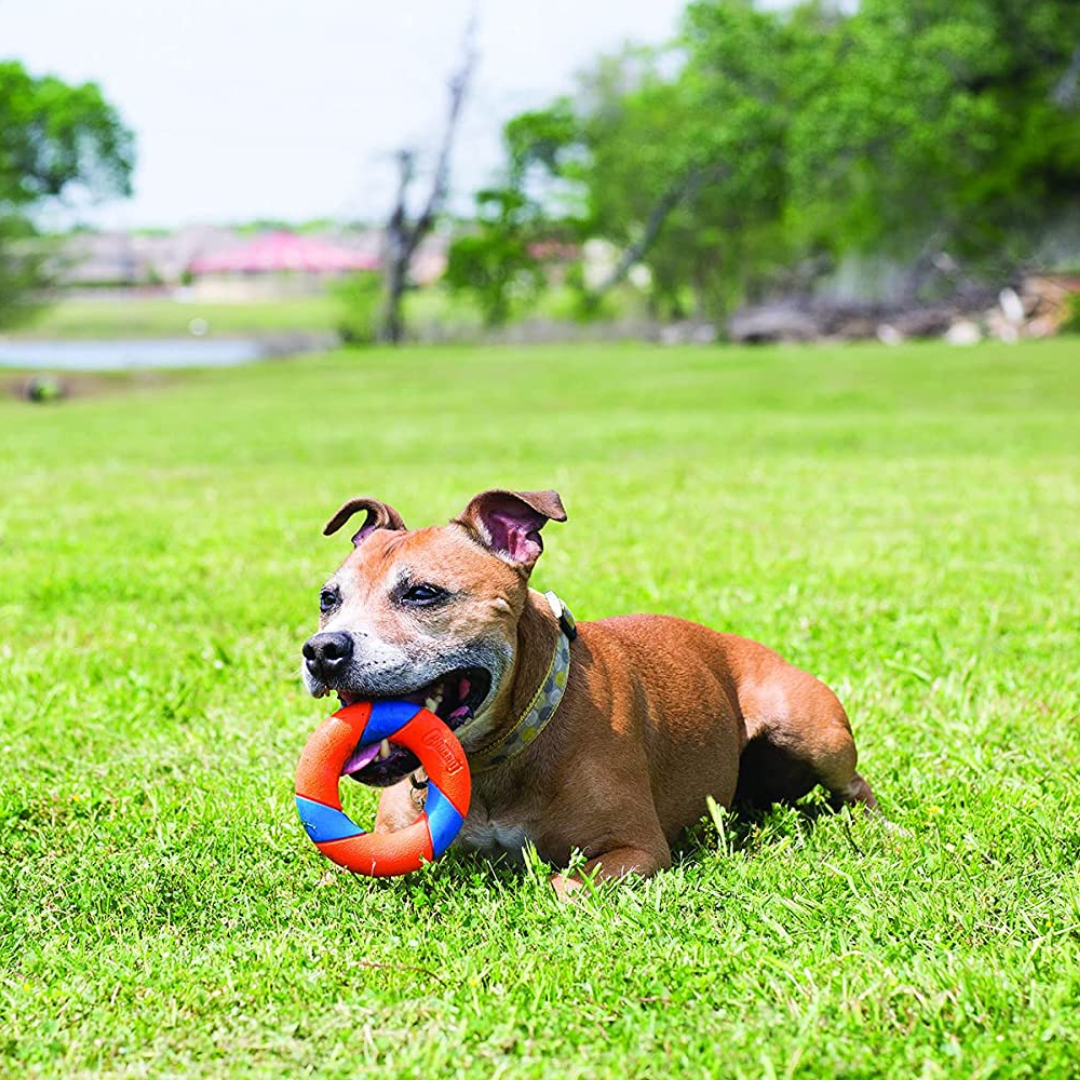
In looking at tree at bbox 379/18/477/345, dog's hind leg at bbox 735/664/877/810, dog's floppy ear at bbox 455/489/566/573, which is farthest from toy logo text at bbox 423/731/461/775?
tree at bbox 379/18/477/345

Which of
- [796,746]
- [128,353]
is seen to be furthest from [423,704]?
[128,353]

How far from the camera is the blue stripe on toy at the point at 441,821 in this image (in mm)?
3613

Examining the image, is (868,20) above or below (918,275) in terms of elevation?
above

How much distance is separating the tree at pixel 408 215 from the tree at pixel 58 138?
713 inches

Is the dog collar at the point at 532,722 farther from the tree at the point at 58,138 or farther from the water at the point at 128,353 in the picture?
the tree at the point at 58,138

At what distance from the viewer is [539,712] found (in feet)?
12.5

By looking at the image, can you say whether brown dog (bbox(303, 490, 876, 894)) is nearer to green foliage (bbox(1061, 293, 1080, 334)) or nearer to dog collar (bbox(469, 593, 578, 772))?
dog collar (bbox(469, 593, 578, 772))

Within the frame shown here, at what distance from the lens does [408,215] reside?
55031 mm

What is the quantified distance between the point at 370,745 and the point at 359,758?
0.05 m

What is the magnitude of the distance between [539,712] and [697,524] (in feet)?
18.9

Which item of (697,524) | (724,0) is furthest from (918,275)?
(697,524)

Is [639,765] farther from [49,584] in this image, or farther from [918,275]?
[918,275]

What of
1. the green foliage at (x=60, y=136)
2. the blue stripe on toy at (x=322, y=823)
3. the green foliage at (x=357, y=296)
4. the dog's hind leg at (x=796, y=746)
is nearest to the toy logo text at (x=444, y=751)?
the blue stripe on toy at (x=322, y=823)

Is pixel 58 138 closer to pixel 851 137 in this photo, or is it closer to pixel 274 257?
pixel 274 257
